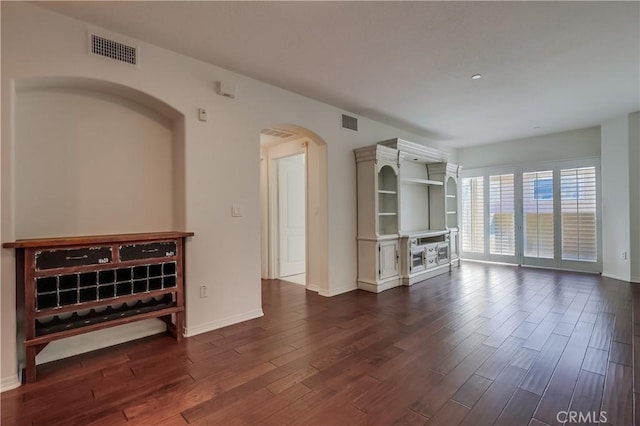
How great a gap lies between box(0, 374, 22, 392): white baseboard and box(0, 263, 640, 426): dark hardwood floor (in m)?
0.06

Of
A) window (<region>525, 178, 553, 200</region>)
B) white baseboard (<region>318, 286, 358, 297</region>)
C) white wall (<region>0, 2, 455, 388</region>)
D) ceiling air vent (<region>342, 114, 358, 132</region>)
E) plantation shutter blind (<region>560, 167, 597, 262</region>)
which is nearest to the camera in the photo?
white wall (<region>0, 2, 455, 388</region>)

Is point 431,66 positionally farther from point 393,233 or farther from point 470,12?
point 393,233

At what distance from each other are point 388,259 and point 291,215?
1998 mm

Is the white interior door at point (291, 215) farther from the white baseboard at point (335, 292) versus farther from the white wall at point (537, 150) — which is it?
the white wall at point (537, 150)

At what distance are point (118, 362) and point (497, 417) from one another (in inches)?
110

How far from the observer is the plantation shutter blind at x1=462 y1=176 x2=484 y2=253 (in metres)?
7.15

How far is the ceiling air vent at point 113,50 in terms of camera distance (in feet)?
8.43

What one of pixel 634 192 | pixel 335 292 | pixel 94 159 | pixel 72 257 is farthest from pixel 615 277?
pixel 94 159

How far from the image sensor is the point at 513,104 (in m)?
4.54

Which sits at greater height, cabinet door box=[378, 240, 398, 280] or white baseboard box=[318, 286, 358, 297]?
cabinet door box=[378, 240, 398, 280]

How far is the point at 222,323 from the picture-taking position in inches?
129

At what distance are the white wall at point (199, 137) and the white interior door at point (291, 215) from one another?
162cm

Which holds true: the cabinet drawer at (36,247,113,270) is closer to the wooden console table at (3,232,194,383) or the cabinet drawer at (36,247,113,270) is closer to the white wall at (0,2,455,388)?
the wooden console table at (3,232,194,383)

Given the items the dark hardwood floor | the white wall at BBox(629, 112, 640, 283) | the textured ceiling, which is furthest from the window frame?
the dark hardwood floor
